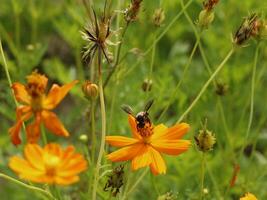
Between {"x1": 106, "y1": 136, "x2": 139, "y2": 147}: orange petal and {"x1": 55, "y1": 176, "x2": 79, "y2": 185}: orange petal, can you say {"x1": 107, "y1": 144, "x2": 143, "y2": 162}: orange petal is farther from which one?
{"x1": 55, "y1": 176, "x2": 79, "y2": 185}: orange petal

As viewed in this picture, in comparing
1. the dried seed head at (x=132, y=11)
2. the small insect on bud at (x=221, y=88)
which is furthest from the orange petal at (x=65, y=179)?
the small insect on bud at (x=221, y=88)

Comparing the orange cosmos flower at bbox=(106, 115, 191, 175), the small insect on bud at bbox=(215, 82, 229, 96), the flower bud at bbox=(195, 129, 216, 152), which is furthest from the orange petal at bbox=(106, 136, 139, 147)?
the small insect on bud at bbox=(215, 82, 229, 96)

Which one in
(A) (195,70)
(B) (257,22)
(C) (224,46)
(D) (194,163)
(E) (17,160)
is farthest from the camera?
(A) (195,70)

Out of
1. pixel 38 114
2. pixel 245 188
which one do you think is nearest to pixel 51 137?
pixel 245 188

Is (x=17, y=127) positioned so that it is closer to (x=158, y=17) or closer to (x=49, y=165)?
(x=49, y=165)

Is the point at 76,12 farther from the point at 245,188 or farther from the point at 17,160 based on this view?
the point at 17,160

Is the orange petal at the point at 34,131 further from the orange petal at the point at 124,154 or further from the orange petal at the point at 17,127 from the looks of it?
the orange petal at the point at 124,154

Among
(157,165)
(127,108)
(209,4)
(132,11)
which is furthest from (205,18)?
(157,165)
